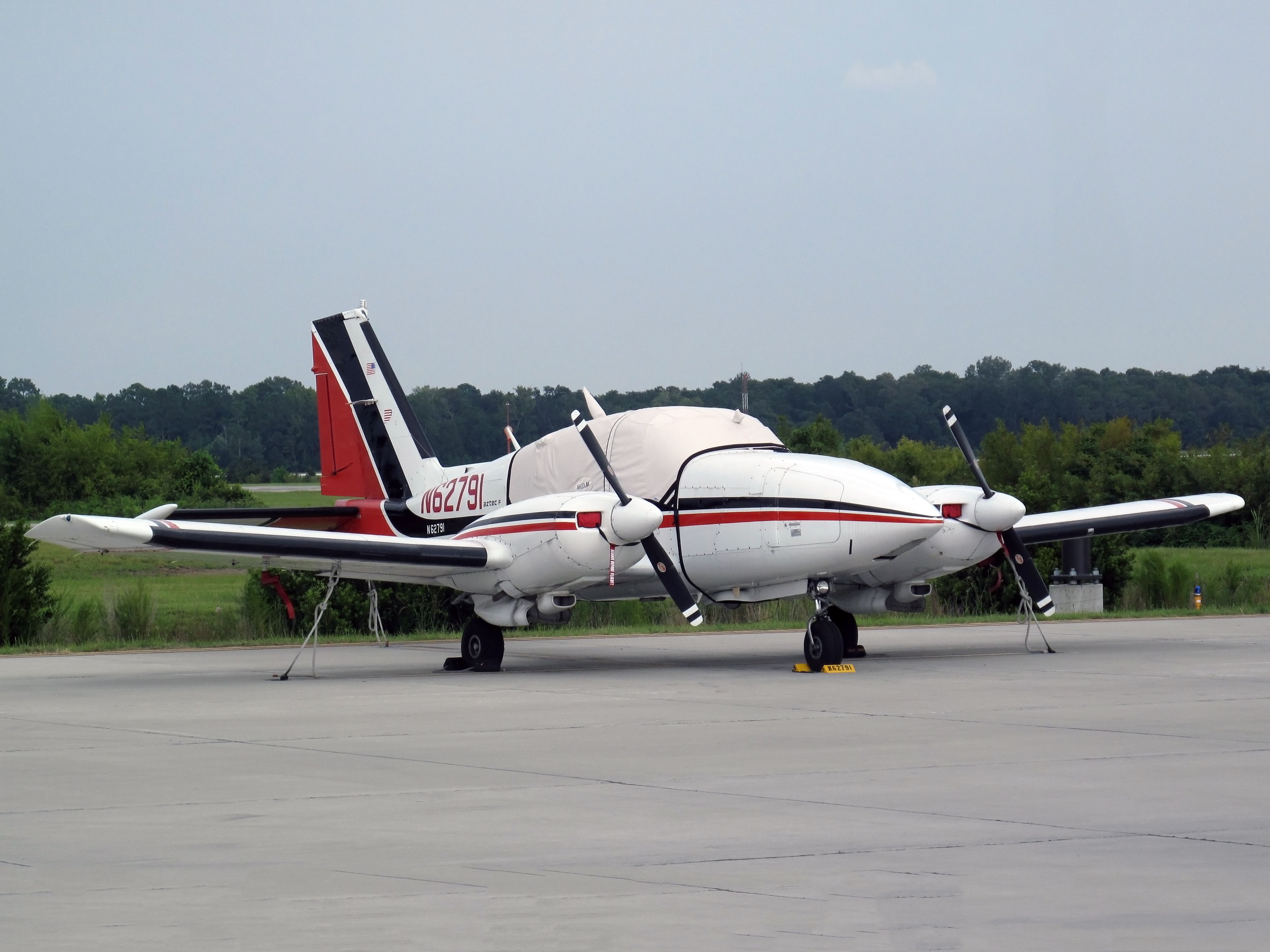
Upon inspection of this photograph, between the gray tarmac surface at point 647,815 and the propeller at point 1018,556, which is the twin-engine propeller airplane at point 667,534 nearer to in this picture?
the propeller at point 1018,556

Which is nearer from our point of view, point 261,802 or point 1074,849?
point 1074,849

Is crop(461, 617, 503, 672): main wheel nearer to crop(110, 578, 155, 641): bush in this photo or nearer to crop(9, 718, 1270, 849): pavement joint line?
crop(9, 718, 1270, 849): pavement joint line

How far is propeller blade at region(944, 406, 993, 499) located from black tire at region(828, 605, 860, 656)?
7.36ft

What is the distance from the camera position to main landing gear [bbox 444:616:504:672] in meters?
17.3

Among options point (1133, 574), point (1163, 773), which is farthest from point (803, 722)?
point (1133, 574)

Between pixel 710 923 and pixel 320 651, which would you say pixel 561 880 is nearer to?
pixel 710 923

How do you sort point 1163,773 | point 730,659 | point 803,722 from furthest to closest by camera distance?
point 730,659
point 803,722
point 1163,773

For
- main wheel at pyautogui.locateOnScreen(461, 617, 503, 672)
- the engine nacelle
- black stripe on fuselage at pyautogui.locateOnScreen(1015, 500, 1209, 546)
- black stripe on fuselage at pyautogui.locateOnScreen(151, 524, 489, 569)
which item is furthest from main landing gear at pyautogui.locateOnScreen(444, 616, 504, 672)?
black stripe on fuselage at pyautogui.locateOnScreen(1015, 500, 1209, 546)

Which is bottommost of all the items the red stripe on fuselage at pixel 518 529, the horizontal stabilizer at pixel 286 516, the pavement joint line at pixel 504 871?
the pavement joint line at pixel 504 871

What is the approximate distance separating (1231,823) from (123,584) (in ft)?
123

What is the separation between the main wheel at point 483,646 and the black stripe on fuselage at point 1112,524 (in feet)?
23.0

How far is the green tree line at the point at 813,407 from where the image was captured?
72750mm

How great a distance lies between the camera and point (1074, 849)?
6.77 meters

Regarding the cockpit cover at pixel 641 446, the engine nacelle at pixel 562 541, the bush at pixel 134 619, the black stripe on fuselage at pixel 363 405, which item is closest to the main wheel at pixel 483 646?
the engine nacelle at pixel 562 541
